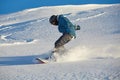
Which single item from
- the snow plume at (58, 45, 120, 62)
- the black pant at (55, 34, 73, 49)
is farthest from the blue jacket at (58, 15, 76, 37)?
the snow plume at (58, 45, 120, 62)

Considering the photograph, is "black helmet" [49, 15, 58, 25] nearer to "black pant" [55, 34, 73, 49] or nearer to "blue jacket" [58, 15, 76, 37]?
"blue jacket" [58, 15, 76, 37]

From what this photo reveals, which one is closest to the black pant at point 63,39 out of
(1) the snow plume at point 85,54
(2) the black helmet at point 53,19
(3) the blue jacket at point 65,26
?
(3) the blue jacket at point 65,26

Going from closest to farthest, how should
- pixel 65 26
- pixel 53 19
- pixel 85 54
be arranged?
pixel 65 26
pixel 53 19
pixel 85 54

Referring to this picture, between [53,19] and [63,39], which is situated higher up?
[53,19]

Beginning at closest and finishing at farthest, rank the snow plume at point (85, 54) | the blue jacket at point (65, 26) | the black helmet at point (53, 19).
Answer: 1. the snow plume at point (85, 54)
2. the blue jacket at point (65, 26)
3. the black helmet at point (53, 19)

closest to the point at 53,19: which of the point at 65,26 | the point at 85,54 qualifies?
the point at 65,26

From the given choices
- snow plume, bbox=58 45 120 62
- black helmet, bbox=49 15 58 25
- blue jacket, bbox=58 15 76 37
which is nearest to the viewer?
snow plume, bbox=58 45 120 62

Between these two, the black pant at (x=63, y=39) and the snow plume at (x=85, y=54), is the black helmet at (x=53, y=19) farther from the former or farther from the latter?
the snow plume at (x=85, y=54)

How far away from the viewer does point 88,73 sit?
6.08 metres

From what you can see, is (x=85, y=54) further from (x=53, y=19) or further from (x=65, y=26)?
(x=53, y=19)

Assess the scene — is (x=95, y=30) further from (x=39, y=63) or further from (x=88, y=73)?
(x=88, y=73)

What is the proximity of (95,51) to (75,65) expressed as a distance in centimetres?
235

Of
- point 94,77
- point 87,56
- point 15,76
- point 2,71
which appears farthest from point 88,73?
point 87,56

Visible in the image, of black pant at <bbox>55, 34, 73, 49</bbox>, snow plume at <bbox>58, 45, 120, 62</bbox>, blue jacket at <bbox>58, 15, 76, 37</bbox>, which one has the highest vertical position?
blue jacket at <bbox>58, 15, 76, 37</bbox>
